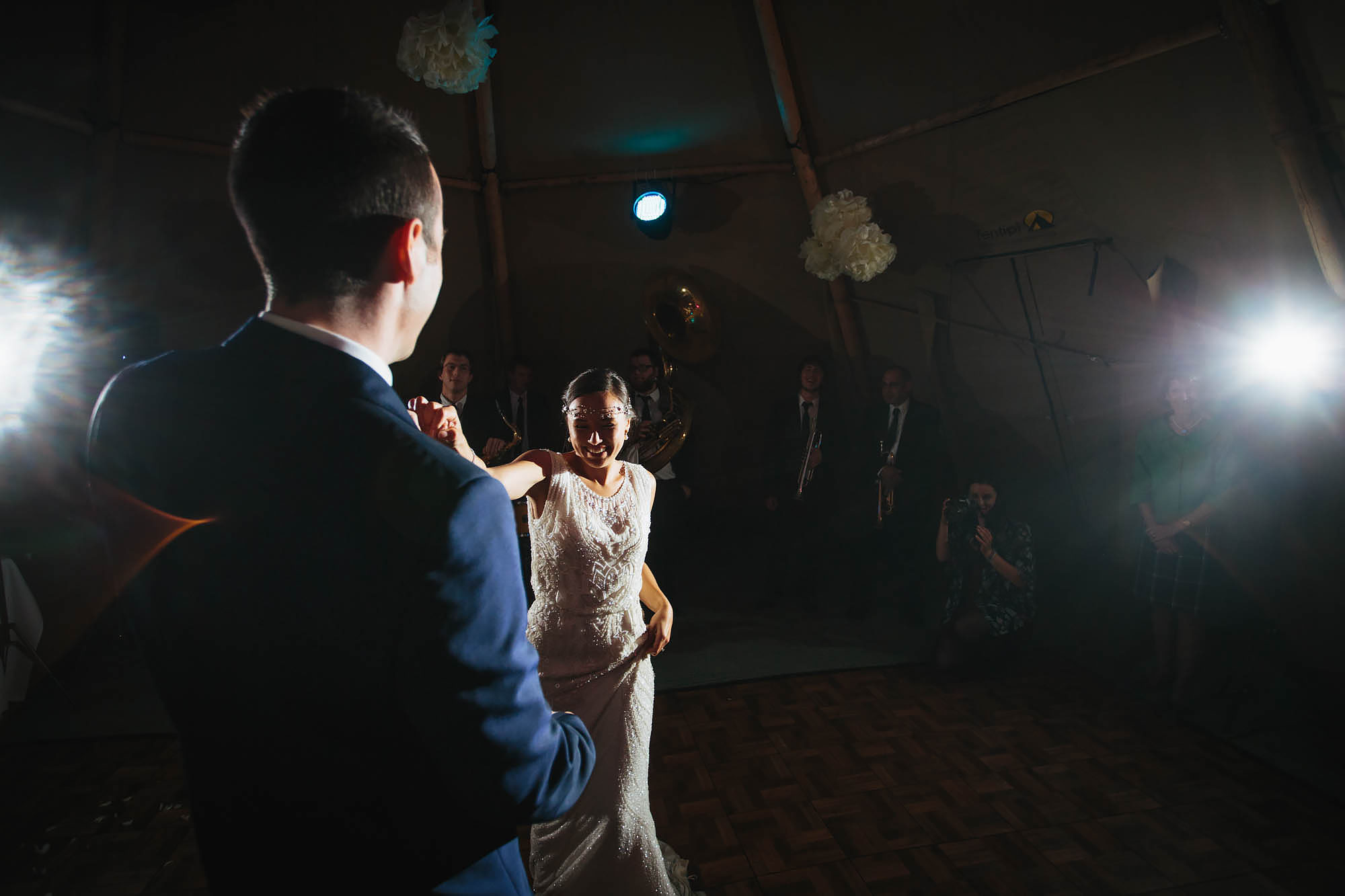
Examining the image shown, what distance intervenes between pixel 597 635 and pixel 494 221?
447cm

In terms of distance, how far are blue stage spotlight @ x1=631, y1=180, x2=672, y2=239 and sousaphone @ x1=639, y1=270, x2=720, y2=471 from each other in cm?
38

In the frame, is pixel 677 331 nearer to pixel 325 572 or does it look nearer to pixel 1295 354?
pixel 1295 354

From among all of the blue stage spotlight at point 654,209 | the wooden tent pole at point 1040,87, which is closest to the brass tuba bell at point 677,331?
the blue stage spotlight at point 654,209

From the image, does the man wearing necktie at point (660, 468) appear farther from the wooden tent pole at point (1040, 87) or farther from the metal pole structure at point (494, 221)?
the wooden tent pole at point (1040, 87)

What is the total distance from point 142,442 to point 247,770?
0.40 m

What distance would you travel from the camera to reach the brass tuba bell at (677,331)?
5461mm

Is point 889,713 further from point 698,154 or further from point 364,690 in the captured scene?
point 698,154

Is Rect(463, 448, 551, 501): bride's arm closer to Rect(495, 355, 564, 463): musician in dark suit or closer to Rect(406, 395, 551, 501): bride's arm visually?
Rect(406, 395, 551, 501): bride's arm

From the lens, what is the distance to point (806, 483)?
18.0ft

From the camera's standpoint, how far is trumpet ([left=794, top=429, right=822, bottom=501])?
549cm

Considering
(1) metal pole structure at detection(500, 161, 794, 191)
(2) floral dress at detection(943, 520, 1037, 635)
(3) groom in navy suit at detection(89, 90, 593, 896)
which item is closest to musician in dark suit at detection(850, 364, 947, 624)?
(2) floral dress at detection(943, 520, 1037, 635)

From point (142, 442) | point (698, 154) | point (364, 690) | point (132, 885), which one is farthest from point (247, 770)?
point (698, 154)

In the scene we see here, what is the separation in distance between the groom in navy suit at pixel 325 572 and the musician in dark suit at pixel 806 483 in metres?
4.79

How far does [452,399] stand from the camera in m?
5.29
